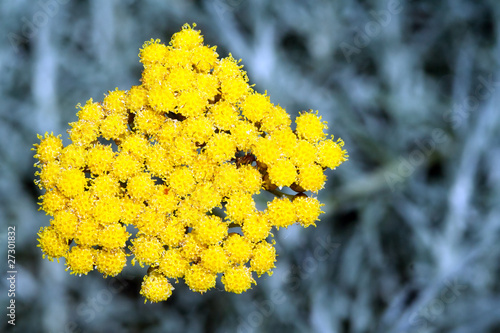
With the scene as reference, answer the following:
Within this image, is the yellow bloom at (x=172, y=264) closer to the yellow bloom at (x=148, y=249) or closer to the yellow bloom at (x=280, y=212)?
the yellow bloom at (x=148, y=249)

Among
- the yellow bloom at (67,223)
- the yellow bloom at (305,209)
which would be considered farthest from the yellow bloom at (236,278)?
the yellow bloom at (67,223)

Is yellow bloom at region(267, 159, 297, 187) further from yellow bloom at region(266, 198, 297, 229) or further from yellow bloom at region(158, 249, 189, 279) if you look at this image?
yellow bloom at region(158, 249, 189, 279)

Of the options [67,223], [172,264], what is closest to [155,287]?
[172,264]

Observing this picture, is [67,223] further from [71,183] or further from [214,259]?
[214,259]

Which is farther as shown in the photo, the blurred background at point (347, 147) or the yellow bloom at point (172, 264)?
the blurred background at point (347, 147)

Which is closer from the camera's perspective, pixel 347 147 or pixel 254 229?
pixel 254 229

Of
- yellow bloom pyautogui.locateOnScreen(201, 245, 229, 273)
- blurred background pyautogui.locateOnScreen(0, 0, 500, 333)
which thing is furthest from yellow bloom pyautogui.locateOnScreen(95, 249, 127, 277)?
blurred background pyautogui.locateOnScreen(0, 0, 500, 333)

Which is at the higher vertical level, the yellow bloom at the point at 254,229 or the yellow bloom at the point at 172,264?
the yellow bloom at the point at 254,229
